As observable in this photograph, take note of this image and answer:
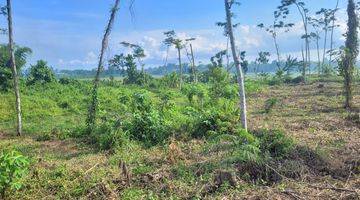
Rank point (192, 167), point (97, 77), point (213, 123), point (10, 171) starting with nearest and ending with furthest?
point (10, 171)
point (192, 167)
point (213, 123)
point (97, 77)

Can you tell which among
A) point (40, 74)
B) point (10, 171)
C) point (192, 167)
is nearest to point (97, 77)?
point (192, 167)

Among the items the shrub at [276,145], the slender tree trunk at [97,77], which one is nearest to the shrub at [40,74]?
the slender tree trunk at [97,77]

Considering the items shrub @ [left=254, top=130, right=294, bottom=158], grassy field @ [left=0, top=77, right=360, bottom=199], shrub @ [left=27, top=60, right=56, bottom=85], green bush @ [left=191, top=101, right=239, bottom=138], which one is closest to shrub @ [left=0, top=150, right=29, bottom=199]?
grassy field @ [left=0, top=77, right=360, bottom=199]

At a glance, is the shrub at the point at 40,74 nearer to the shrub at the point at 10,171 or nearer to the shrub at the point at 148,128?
the shrub at the point at 148,128

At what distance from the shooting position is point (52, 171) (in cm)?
976

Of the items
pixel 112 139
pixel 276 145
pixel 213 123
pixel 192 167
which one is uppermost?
pixel 213 123

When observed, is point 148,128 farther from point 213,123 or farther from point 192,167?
point 192,167

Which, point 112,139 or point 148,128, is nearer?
point 112,139

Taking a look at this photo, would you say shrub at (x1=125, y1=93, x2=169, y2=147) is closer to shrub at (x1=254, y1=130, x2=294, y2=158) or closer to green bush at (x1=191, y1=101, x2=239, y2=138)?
green bush at (x1=191, y1=101, x2=239, y2=138)

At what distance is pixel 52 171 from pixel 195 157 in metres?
3.10

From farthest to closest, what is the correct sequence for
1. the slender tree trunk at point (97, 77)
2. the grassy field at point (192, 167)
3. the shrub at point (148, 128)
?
1. the slender tree trunk at point (97, 77)
2. the shrub at point (148, 128)
3. the grassy field at point (192, 167)

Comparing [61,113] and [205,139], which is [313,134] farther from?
[61,113]

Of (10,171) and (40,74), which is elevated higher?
(40,74)

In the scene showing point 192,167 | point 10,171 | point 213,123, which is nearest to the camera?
point 10,171
